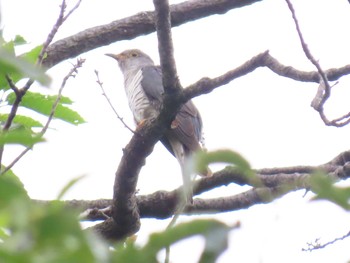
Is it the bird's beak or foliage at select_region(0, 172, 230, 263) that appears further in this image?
the bird's beak

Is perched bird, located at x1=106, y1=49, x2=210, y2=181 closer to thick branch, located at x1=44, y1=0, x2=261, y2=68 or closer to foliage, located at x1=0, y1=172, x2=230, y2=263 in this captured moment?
thick branch, located at x1=44, y1=0, x2=261, y2=68

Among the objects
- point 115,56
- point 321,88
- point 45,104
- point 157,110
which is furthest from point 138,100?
point 45,104

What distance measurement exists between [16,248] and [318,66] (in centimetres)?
275

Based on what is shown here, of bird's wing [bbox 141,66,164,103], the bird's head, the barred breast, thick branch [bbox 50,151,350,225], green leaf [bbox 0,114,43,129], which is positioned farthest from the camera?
the bird's head

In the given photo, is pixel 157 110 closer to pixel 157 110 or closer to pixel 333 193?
pixel 157 110

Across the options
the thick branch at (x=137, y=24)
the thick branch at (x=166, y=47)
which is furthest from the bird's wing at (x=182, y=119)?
the thick branch at (x=166, y=47)

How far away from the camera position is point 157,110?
5.71 metres

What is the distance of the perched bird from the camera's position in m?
5.91

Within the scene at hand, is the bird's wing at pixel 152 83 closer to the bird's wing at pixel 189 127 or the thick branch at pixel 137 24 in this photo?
the bird's wing at pixel 189 127

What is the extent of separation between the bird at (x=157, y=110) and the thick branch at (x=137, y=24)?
64 centimetres

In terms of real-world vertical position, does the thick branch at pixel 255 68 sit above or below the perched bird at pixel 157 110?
below

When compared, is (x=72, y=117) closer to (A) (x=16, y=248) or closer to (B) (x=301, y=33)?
(B) (x=301, y=33)

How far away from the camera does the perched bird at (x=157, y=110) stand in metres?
5.91

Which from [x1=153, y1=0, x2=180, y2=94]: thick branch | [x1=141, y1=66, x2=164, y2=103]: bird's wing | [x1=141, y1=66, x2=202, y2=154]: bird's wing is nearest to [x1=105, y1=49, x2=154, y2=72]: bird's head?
[x1=141, y1=66, x2=164, y2=103]: bird's wing
